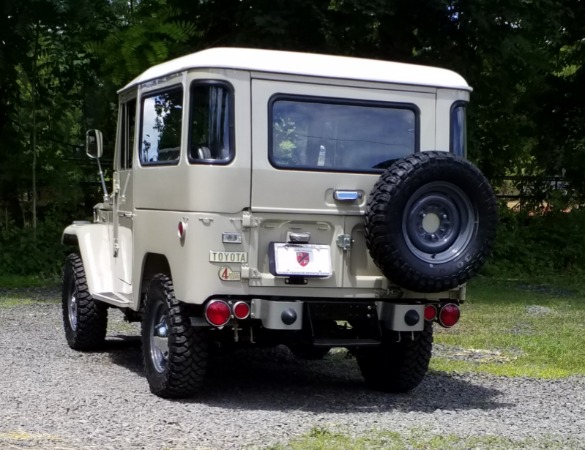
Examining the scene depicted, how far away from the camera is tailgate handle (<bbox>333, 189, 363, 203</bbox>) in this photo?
8031 millimetres

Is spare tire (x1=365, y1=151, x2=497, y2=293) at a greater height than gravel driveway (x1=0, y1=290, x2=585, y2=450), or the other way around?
spare tire (x1=365, y1=151, x2=497, y2=293)

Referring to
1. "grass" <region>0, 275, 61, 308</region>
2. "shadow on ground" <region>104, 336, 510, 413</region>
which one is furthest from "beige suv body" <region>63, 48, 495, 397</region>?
"grass" <region>0, 275, 61, 308</region>

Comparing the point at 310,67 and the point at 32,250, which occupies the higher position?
the point at 310,67

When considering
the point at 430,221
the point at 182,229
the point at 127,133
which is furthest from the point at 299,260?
the point at 127,133

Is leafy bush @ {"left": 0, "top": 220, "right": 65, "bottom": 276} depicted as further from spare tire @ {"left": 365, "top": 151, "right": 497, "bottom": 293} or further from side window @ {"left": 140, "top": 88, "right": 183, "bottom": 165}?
spare tire @ {"left": 365, "top": 151, "right": 497, "bottom": 293}

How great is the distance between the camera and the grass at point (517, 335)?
1018cm

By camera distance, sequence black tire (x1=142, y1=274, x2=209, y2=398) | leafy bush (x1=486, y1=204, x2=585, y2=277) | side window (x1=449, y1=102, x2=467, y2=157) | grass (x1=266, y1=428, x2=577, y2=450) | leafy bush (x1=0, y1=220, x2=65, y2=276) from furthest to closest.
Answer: leafy bush (x1=486, y1=204, x2=585, y2=277) < leafy bush (x1=0, y1=220, x2=65, y2=276) < side window (x1=449, y1=102, x2=467, y2=157) < black tire (x1=142, y1=274, x2=209, y2=398) < grass (x1=266, y1=428, x2=577, y2=450)

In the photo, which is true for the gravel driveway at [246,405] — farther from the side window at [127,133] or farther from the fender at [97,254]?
the side window at [127,133]

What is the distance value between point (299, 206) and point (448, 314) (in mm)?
1383

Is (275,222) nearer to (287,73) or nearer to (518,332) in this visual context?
(287,73)

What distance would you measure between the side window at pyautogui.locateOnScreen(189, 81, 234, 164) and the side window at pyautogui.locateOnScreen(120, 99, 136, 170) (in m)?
1.57

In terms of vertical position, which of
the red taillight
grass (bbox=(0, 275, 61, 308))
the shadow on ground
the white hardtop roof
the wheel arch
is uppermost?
the white hardtop roof

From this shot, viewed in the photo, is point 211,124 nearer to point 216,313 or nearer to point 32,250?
point 216,313

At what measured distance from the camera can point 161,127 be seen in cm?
866
